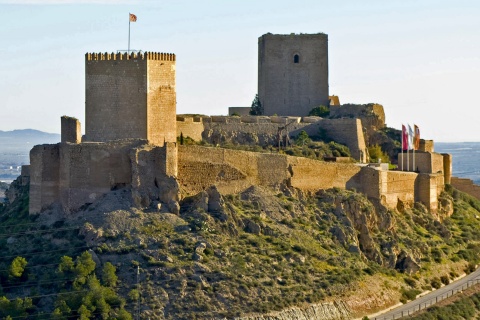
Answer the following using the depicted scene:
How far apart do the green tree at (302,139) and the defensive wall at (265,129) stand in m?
0.43

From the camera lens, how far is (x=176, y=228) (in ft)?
156

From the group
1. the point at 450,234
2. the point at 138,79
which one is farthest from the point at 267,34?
the point at 138,79

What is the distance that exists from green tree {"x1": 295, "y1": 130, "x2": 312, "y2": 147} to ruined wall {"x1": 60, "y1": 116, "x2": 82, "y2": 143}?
39.5 feet

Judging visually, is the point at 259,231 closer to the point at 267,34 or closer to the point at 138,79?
the point at 138,79

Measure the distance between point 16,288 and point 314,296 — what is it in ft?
29.8

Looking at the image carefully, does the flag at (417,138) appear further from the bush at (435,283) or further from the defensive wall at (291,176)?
the bush at (435,283)

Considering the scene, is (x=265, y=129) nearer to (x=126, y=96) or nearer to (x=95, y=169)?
(x=126, y=96)

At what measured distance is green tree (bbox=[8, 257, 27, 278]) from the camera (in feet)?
149

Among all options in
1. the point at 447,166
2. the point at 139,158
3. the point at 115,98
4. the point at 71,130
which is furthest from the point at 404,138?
the point at 139,158

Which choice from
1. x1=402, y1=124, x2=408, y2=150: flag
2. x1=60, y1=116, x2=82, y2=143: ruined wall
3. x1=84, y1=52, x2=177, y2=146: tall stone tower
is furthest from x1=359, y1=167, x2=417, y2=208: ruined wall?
x1=60, y1=116, x2=82, y2=143: ruined wall

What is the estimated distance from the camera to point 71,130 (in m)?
50.2

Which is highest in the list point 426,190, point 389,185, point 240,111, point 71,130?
point 240,111

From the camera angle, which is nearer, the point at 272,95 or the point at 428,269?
the point at 428,269

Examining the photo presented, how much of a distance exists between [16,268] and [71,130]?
6.40 metres
